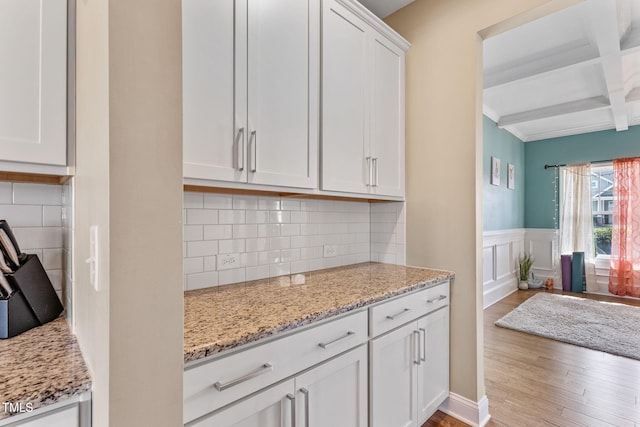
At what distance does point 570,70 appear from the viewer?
3080 millimetres

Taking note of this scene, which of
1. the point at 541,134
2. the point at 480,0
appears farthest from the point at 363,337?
the point at 541,134

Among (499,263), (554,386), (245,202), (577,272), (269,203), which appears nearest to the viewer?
(245,202)

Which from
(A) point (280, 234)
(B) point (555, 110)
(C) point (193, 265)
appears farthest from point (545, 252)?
(C) point (193, 265)

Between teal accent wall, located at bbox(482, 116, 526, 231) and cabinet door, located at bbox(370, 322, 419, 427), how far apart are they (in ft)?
9.14

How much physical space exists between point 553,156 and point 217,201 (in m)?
5.86

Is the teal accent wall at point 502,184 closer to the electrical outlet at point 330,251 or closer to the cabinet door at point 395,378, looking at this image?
the electrical outlet at point 330,251

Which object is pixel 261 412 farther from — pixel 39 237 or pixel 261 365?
pixel 39 237

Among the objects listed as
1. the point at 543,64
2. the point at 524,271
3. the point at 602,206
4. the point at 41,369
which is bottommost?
the point at 524,271

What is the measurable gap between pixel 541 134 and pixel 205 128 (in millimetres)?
5900

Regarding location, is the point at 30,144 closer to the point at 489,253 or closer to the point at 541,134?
the point at 489,253

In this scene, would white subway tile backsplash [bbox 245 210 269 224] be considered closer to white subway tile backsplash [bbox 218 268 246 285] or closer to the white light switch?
white subway tile backsplash [bbox 218 268 246 285]

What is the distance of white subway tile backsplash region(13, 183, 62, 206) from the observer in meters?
1.10

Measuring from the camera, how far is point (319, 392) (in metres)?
1.15

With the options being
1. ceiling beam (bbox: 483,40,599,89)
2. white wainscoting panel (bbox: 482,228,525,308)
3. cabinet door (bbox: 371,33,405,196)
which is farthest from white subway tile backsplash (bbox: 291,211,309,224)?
white wainscoting panel (bbox: 482,228,525,308)
